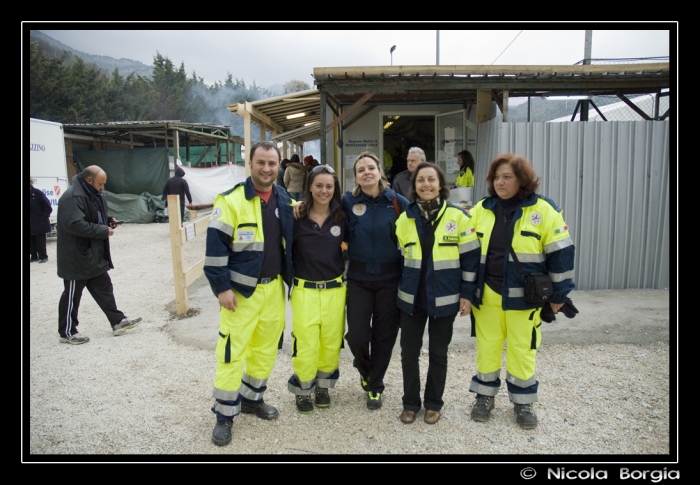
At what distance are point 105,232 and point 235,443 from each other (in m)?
2.83

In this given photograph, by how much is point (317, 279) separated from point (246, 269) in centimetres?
50

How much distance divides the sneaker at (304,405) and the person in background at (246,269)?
1.35 ft

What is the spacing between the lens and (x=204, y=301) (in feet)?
20.8

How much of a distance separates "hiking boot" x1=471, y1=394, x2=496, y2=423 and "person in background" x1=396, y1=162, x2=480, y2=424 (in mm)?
341

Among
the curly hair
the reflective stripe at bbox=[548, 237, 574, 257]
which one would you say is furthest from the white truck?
the reflective stripe at bbox=[548, 237, 574, 257]

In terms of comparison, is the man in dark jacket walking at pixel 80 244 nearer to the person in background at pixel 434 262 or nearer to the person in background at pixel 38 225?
the person in background at pixel 434 262

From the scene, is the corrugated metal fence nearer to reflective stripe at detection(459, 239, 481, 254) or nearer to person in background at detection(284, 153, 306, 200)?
reflective stripe at detection(459, 239, 481, 254)

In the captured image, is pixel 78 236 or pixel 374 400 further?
pixel 78 236

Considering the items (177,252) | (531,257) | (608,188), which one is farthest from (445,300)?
(608,188)

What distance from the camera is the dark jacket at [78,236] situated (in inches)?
180

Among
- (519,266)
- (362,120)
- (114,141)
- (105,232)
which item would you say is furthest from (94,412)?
(114,141)

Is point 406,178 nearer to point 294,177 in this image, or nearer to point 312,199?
point 312,199

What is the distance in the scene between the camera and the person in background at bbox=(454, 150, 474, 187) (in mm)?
7872

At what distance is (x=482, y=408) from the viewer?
3285 millimetres
